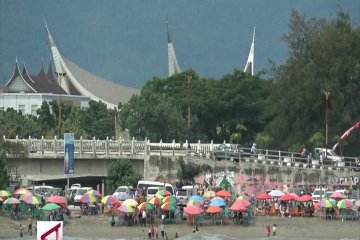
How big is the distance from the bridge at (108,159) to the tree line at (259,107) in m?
4.90

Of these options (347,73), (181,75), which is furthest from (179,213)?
(181,75)

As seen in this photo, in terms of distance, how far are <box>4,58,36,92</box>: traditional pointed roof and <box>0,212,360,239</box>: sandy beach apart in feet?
132

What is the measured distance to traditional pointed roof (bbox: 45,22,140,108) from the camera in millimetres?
77688

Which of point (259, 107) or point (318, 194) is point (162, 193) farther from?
point (259, 107)

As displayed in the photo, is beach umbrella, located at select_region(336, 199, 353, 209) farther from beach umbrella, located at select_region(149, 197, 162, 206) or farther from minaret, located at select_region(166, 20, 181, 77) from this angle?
minaret, located at select_region(166, 20, 181, 77)

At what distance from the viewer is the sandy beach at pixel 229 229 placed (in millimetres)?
29797

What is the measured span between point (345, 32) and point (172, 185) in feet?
39.9

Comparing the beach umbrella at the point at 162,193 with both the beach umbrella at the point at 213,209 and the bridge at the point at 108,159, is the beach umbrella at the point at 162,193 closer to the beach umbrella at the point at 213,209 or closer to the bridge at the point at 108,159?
the beach umbrella at the point at 213,209

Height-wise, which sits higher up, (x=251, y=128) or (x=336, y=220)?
(x=251, y=128)

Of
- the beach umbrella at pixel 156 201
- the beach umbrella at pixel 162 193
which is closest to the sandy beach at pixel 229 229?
the beach umbrella at pixel 156 201

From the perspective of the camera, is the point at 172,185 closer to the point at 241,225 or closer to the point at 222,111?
the point at 241,225

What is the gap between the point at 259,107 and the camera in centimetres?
5809

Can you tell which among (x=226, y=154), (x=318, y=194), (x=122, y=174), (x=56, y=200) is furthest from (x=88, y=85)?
(x=56, y=200)

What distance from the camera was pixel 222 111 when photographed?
5856cm
